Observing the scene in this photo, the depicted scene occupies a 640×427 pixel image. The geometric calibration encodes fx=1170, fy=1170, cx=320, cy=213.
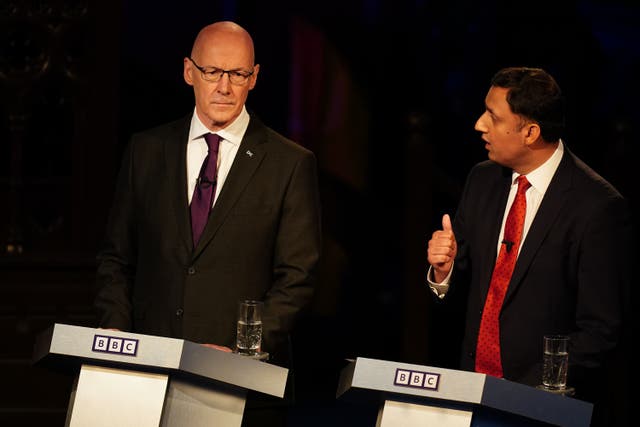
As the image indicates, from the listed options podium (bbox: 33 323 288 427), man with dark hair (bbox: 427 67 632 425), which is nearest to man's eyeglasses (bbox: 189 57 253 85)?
man with dark hair (bbox: 427 67 632 425)

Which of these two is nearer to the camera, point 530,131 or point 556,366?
point 556,366

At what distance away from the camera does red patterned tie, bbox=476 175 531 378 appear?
3094mm

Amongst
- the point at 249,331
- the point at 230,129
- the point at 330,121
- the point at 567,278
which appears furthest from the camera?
the point at 330,121

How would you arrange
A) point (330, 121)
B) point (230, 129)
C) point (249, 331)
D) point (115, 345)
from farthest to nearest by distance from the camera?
point (330, 121) < point (230, 129) < point (249, 331) < point (115, 345)

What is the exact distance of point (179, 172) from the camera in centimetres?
322

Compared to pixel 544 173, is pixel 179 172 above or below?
below

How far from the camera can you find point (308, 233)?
10.4 feet

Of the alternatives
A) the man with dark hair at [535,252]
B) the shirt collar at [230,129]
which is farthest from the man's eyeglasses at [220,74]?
the man with dark hair at [535,252]

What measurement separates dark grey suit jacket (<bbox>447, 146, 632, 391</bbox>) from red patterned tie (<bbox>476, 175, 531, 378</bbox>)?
2cm

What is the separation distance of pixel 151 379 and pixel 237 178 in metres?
A: 0.84

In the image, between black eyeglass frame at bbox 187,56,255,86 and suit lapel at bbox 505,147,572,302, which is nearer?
suit lapel at bbox 505,147,572,302

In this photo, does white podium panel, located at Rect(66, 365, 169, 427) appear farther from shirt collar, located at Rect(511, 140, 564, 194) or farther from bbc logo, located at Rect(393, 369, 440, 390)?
shirt collar, located at Rect(511, 140, 564, 194)

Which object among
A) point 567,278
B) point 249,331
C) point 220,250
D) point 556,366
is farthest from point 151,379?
point 567,278

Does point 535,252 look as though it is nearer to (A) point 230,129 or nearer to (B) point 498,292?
(B) point 498,292
